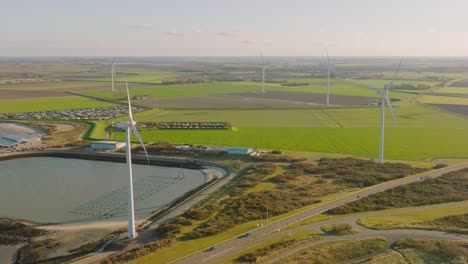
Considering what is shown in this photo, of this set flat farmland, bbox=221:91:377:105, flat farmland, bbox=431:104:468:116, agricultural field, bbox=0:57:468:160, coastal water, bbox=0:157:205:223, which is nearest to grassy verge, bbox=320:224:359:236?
coastal water, bbox=0:157:205:223

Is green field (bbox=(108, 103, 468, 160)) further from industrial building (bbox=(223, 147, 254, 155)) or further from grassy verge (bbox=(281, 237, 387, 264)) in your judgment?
grassy verge (bbox=(281, 237, 387, 264))

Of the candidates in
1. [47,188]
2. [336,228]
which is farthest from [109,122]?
[336,228]

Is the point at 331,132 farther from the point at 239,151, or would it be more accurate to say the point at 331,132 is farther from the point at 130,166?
the point at 130,166

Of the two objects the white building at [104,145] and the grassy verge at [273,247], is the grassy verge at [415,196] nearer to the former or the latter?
the grassy verge at [273,247]

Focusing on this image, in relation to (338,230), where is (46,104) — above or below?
above

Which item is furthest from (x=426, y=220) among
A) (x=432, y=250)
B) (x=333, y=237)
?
(x=333, y=237)

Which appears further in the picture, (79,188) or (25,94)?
(25,94)

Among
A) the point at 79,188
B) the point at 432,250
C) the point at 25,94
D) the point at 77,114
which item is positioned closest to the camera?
the point at 432,250
